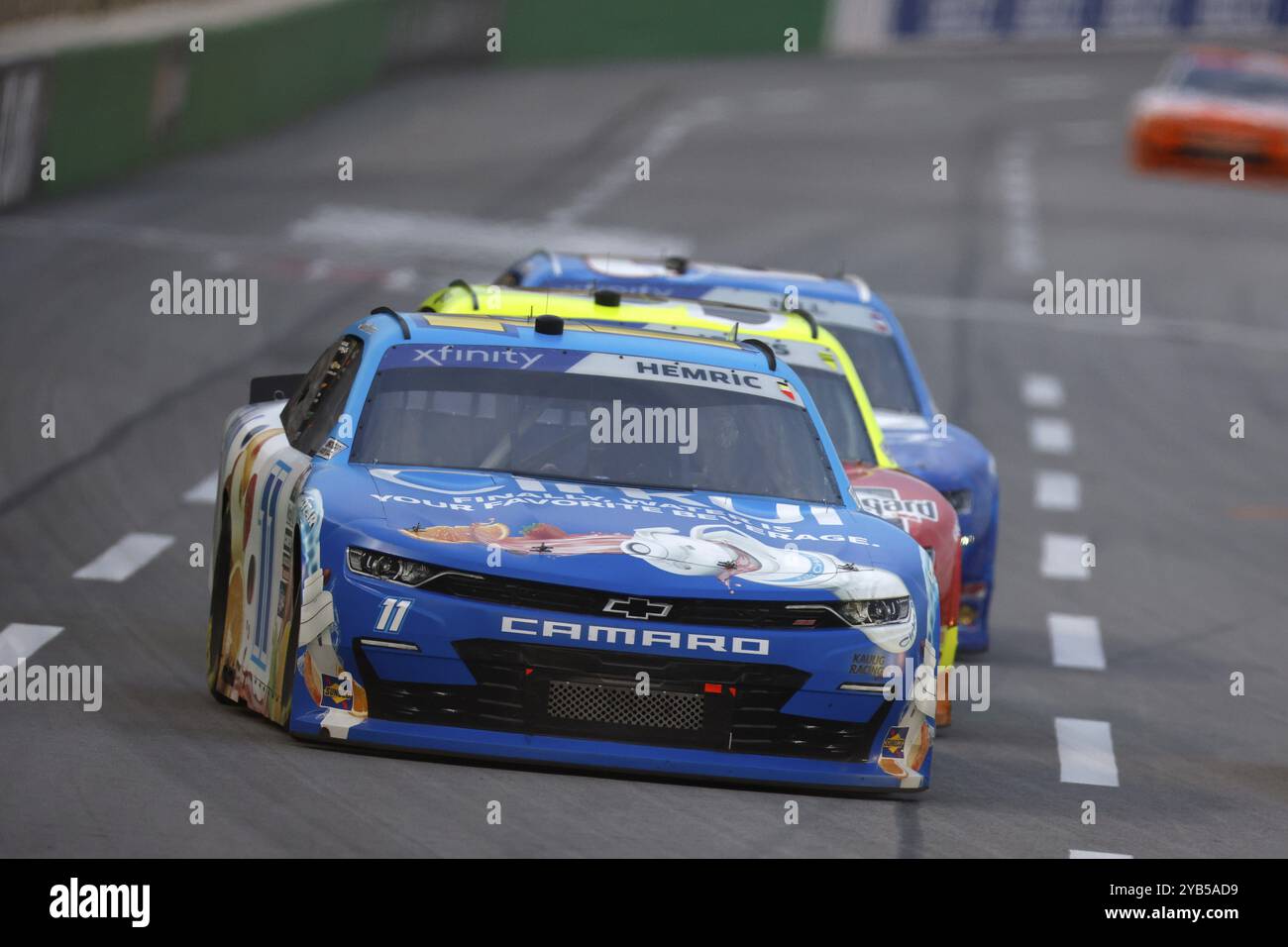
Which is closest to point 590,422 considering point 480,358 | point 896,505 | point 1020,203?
point 480,358

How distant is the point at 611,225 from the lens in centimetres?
2748

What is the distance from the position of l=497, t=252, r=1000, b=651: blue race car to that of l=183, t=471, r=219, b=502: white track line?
2.34 m

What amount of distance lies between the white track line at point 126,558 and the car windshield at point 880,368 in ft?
11.4

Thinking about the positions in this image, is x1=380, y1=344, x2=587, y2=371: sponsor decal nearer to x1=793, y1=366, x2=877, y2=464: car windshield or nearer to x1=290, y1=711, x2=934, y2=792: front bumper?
x1=290, y1=711, x2=934, y2=792: front bumper

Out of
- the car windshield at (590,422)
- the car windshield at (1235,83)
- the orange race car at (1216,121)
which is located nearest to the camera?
the car windshield at (590,422)

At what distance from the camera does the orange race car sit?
3266 cm

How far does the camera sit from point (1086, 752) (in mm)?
10211

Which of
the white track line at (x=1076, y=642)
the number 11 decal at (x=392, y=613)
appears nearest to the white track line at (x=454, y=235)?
the white track line at (x=1076, y=642)

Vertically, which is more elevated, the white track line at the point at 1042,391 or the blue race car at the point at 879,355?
the blue race car at the point at 879,355

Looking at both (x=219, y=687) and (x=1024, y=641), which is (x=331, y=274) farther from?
(x=219, y=687)

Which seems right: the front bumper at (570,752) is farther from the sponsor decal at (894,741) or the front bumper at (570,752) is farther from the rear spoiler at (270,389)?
the rear spoiler at (270,389)

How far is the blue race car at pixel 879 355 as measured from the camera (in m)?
11.8

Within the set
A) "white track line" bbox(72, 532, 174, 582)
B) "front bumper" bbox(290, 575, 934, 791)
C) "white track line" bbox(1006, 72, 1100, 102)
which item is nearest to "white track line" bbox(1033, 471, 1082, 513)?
"white track line" bbox(72, 532, 174, 582)
